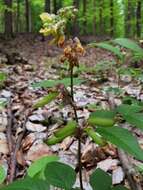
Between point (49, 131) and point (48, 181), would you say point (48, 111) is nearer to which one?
point (49, 131)

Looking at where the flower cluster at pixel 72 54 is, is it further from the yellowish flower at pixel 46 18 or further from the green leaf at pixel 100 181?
the green leaf at pixel 100 181

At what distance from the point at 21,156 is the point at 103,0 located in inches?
1292

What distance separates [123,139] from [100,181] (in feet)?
1.13

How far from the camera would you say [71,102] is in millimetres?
1365

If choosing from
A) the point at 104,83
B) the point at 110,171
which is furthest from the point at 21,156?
the point at 104,83

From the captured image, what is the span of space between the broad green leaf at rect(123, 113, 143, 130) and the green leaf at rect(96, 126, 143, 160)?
0.07 meters

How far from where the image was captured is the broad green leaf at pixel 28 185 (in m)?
1.25

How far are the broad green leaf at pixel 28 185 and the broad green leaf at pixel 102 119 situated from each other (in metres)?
0.26

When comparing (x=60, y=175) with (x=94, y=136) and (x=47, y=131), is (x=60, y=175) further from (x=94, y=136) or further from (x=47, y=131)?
(x=47, y=131)

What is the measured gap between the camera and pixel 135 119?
1291 millimetres

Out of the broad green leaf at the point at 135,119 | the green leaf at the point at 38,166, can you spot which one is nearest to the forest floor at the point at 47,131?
Answer: the broad green leaf at the point at 135,119

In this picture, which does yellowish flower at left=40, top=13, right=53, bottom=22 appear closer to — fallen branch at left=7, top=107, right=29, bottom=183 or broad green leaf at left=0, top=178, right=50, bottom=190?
broad green leaf at left=0, top=178, right=50, bottom=190

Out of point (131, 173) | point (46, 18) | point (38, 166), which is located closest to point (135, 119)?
point (46, 18)

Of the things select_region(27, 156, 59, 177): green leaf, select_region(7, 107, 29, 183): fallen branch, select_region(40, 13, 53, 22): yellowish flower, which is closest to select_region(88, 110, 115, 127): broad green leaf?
select_region(40, 13, 53, 22): yellowish flower
